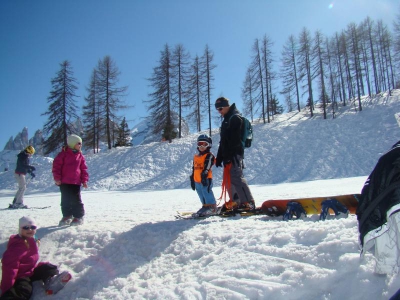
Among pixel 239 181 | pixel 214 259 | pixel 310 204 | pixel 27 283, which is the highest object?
pixel 239 181

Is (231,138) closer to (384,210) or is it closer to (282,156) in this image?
(384,210)

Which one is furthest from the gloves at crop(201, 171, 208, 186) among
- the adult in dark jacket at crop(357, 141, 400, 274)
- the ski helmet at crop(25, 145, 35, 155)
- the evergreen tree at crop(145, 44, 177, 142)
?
the evergreen tree at crop(145, 44, 177, 142)

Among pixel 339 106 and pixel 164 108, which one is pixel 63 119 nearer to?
pixel 164 108

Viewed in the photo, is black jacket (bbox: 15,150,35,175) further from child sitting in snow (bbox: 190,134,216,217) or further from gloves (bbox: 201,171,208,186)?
gloves (bbox: 201,171,208,186)

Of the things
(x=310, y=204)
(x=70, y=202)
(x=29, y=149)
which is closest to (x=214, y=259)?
(x=310, y=204)

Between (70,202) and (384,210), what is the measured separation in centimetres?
519

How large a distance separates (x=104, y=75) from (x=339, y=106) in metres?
28.9

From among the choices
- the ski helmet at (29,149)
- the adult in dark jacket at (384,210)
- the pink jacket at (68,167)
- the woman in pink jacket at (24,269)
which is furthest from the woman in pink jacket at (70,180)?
the adult in dark jacket at (384,210)

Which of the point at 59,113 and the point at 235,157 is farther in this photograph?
the point at 59,113

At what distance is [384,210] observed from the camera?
1.55 m

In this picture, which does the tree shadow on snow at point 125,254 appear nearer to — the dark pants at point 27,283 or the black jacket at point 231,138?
the dark pants at point 27,283

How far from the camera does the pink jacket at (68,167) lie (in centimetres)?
518

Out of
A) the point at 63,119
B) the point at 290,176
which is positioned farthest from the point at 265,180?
the point at 63,119

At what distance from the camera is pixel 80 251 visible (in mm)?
3996
